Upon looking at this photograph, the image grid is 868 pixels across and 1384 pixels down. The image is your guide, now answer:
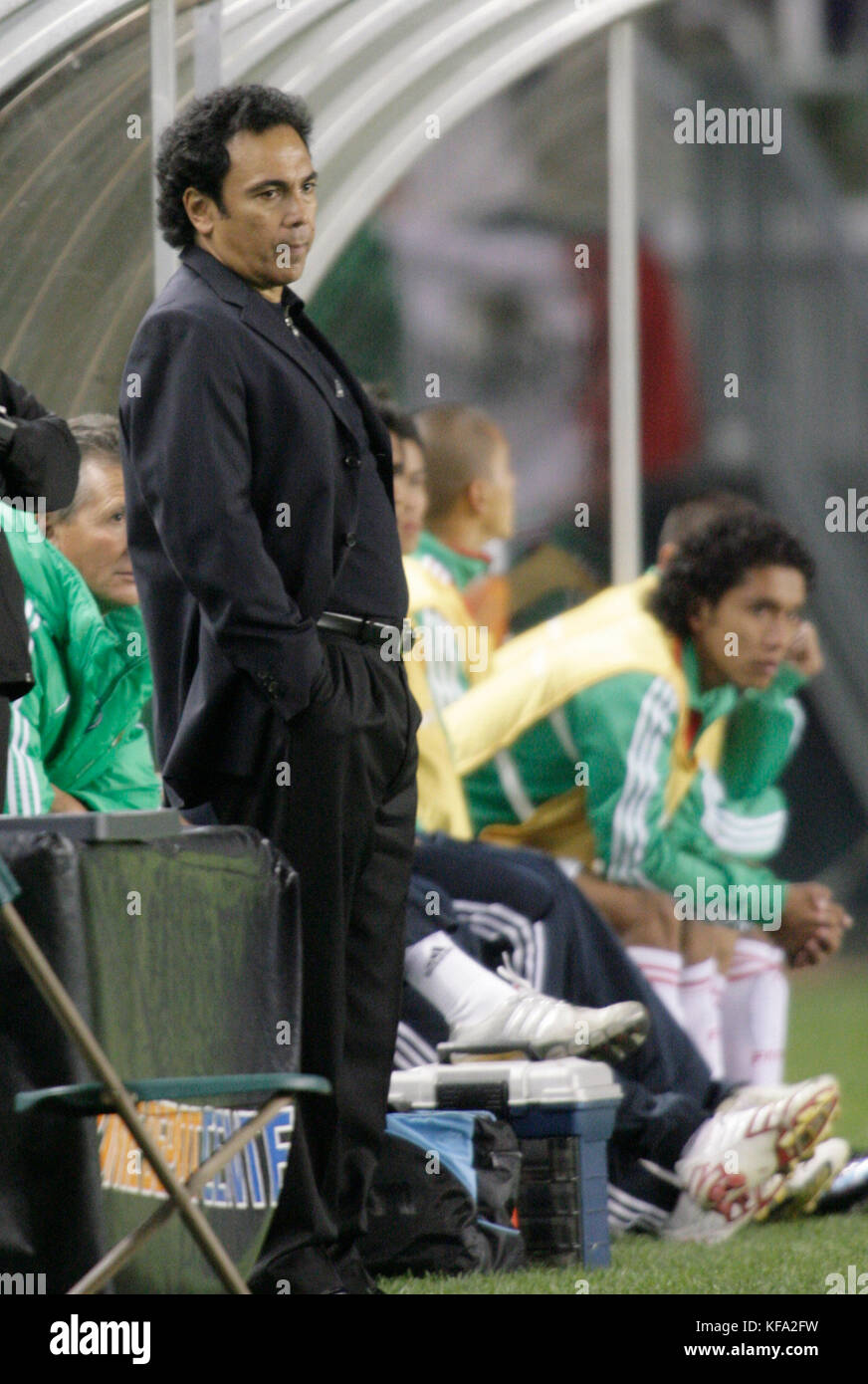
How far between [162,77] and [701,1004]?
8.71ft

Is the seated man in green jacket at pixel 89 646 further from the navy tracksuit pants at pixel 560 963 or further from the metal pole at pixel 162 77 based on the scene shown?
the navy tracksuit pants at pixel 560 963

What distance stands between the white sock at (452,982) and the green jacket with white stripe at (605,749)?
1.08m

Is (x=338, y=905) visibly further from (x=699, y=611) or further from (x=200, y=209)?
(x=699, y=611)

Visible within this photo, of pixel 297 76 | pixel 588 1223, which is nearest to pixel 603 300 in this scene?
pixel 297 76

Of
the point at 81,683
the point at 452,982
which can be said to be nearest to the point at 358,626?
the point at 81,683

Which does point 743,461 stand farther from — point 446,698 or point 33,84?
point 33,84

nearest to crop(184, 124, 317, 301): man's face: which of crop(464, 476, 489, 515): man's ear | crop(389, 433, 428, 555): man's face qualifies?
crop(389, 433, 428, 555): man's face

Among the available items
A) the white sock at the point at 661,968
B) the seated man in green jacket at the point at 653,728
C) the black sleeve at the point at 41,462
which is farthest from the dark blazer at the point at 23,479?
the white sock at the point at 661,968

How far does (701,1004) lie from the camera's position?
646 centimetres

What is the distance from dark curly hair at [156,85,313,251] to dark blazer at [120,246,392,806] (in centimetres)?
11

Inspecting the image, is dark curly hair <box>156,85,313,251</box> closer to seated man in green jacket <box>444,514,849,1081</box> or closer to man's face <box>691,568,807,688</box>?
seated man in green jacket <box>444,514,849,1081</box>

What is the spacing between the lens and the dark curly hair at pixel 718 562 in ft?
21.0
